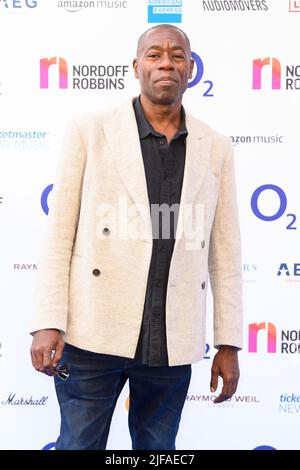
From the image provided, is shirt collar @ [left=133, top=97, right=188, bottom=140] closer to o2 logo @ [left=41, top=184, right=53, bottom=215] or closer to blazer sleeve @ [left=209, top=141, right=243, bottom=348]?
blazer sleeve @ [left=209, top=141, right=243, bottom=348]

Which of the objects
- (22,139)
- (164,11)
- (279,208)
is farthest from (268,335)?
(164,11)

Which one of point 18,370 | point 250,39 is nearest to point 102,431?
point 18,370

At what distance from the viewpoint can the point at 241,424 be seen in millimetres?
2891

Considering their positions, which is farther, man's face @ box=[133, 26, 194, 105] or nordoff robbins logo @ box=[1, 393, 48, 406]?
nordoff robbins logo @ box=[1, 393, 48, 406]

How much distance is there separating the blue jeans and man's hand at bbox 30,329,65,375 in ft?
0.29

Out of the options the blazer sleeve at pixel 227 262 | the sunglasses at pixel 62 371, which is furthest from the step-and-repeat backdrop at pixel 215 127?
the sunglasses at pixel 62 371

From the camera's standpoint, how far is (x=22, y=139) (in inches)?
108

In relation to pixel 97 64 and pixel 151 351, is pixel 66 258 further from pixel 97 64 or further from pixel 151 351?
pixel 97 64

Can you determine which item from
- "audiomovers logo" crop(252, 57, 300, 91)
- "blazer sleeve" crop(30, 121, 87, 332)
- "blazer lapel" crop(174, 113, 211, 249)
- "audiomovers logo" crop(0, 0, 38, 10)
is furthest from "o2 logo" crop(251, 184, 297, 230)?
"audiomovers logo" crop(0, 0, 38, 10)

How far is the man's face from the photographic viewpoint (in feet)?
5.85

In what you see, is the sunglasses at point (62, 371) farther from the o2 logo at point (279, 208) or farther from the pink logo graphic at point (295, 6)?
the pink logo graphic at point (295, 6)

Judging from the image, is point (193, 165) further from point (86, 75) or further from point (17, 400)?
point (17, 400)

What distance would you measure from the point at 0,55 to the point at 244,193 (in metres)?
1.35

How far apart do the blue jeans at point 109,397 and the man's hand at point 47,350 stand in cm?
9
